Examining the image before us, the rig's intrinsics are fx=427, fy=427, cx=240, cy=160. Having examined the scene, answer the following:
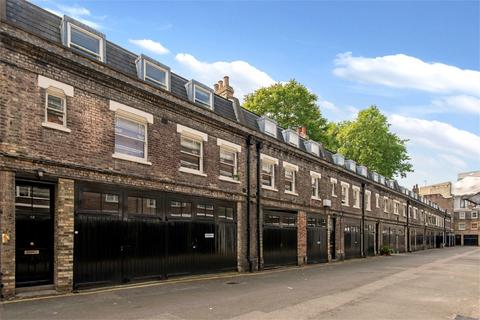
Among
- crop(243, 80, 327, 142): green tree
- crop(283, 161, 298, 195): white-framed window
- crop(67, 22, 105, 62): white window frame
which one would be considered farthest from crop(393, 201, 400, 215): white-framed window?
crop(67, 22, 105, 62): white window frame

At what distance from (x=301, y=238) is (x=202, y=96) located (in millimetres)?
10950

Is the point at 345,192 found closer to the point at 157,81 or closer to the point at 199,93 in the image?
the point at 199,93

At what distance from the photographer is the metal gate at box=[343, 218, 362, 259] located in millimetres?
30595

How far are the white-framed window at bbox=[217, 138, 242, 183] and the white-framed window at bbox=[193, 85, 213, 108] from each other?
1609 mm

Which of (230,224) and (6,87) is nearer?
(6,87)

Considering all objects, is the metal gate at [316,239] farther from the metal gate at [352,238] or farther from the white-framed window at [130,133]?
the white-framed window at [130,133]

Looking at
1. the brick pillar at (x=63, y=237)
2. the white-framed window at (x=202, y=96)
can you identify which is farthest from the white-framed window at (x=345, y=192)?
the brick pillar at (x=63, y=237)

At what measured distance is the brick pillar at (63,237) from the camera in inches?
440

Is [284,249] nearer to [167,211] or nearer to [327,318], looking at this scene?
[167,211]

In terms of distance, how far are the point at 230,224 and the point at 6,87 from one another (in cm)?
1060

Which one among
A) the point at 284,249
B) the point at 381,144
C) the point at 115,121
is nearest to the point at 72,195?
the point at 115,121

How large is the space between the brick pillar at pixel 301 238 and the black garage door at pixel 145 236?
6.74 metres

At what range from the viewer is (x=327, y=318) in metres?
9.06

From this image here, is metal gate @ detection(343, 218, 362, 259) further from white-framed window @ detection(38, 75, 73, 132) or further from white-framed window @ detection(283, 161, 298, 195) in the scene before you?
white-framed window @ detection(38, 75, 73, 132)
